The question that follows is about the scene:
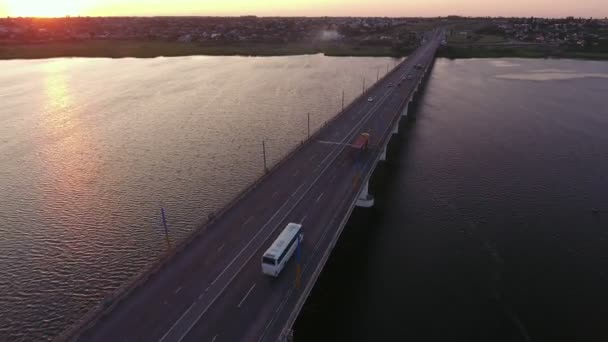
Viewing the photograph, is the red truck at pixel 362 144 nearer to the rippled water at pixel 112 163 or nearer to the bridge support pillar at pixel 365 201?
the bridge support pillar at pixel 365 201

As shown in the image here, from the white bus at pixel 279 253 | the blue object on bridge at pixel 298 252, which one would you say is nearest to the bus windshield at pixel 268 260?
the white bus at pixel 279 253

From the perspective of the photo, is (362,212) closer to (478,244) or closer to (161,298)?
(478,244)

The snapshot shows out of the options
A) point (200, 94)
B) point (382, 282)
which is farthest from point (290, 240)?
point (200, 94)

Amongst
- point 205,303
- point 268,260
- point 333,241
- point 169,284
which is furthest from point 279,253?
point 169,284

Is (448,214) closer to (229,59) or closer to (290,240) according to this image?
(290,240)

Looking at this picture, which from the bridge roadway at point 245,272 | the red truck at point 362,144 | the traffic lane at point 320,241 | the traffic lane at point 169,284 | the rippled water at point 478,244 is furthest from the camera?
the red truck at point 362,144

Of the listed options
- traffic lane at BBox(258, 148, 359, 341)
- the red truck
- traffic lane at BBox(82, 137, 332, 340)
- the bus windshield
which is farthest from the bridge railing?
traffic lane at BBox(82, 137, 332, 340)

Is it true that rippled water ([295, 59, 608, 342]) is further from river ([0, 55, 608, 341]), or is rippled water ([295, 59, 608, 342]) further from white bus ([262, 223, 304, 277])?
white bus ([262, 223, 304, 277])

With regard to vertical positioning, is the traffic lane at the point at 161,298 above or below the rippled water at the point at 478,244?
above
